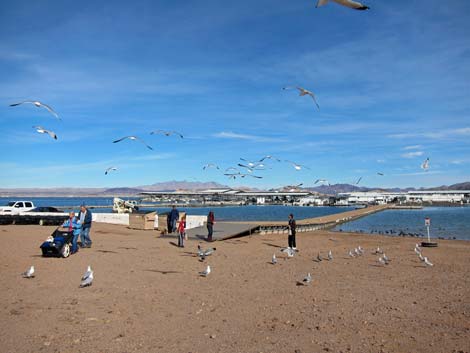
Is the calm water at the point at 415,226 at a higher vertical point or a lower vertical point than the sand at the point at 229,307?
lower

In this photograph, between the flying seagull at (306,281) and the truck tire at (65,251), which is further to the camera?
the truck tire at (65,251)

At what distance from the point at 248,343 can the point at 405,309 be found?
421cm

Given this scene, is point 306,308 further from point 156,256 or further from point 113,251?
point 113,251

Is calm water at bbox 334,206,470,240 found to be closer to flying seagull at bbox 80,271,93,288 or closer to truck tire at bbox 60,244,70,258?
truck tire at bbox 60,244,70,258

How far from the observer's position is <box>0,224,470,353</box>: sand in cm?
725

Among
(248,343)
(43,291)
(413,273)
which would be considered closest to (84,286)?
(43,291)

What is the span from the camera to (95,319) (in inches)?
328

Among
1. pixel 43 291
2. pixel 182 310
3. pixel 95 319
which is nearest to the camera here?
pixel 95 319

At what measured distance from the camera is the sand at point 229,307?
7250 mm

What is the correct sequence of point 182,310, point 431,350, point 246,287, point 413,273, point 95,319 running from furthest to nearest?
point 413,273, point 246,287, point 182,310, point 95,319, point 431,350

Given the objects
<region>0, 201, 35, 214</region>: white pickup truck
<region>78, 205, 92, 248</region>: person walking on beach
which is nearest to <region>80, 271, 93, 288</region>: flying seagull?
<region>78, 205, 92, 248</region>: person walking on beach

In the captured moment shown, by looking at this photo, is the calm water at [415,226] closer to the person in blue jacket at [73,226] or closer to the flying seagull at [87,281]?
the person in blue jacket at [73,226]

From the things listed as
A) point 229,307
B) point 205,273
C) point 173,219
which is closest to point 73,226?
point 205,273

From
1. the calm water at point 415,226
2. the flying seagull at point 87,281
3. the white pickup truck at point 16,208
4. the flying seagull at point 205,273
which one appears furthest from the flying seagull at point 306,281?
the white pickup truck at point 16,208
